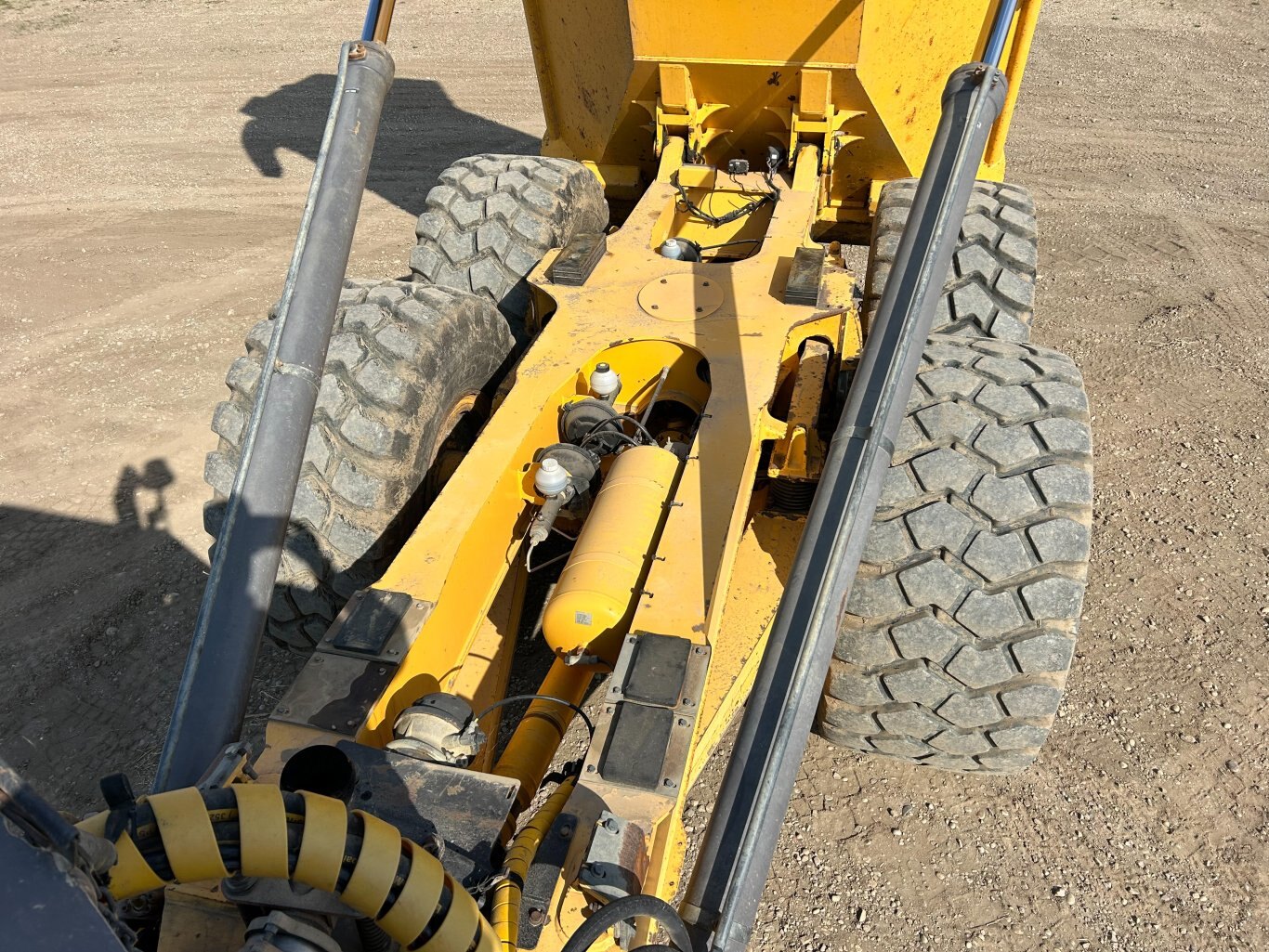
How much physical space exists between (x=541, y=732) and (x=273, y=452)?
985mm

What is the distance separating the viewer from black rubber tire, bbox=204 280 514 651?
3.12 m

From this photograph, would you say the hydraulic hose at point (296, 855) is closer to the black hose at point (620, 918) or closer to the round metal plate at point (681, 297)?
the black hose at point (620, 918)

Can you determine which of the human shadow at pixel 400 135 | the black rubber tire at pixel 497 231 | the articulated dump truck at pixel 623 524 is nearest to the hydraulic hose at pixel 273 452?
the articulated dump truck at pixel 623 524

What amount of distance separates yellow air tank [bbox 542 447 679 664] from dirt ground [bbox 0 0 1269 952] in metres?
1.16

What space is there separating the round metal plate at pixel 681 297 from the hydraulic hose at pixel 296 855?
2.22 m

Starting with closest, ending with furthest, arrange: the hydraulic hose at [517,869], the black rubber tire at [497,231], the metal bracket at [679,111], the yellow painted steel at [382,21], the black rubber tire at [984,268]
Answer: the hydraulic hose at [517,869]
the yellow painted steel at [382,21]
the black rubber tire at [984,268]
the metal bracket at [679,111]
the black rubber tire at [497,231]

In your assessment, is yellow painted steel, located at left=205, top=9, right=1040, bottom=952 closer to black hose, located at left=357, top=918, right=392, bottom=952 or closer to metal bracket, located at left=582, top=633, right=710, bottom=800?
metal bracket, located at left=582, top=633, right=710, bottom=800

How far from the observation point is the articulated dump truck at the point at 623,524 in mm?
1595

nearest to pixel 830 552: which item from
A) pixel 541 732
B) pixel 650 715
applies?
pixel 650 715

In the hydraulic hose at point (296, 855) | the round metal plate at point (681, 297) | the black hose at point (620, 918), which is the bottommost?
the black hose at point (620, 918)

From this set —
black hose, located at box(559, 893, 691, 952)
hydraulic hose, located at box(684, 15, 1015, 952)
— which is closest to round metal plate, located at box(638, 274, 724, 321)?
hydraulic hose, located at box(684, 15, 1015, 952)

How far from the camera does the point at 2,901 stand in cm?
95

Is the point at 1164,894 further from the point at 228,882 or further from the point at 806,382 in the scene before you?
the point at 228,882

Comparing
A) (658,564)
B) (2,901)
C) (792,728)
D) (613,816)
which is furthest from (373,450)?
(2,901)
